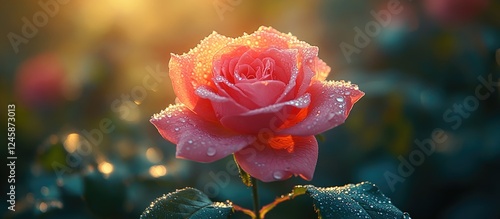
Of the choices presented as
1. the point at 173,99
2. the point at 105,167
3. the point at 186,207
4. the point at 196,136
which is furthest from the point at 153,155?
the point at 196,136

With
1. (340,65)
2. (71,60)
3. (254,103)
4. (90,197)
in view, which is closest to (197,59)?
(254,103)

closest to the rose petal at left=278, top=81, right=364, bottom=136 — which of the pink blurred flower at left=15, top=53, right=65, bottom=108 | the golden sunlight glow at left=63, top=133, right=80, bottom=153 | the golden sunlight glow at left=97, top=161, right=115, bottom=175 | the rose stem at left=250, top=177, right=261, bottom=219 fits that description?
the rose stem at left=250, top=177, right=261, bottom=219

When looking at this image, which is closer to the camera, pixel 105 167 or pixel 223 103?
pixel 223 103

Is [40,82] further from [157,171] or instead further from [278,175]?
[278,175]

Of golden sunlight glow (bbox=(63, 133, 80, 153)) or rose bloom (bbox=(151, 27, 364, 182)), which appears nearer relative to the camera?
rose bloom (bbox=(151, 27, 364, 182))

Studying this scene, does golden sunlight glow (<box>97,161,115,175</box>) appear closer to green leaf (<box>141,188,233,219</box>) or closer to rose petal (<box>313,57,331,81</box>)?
green leaf (<box>141,188,233,219</box>)
